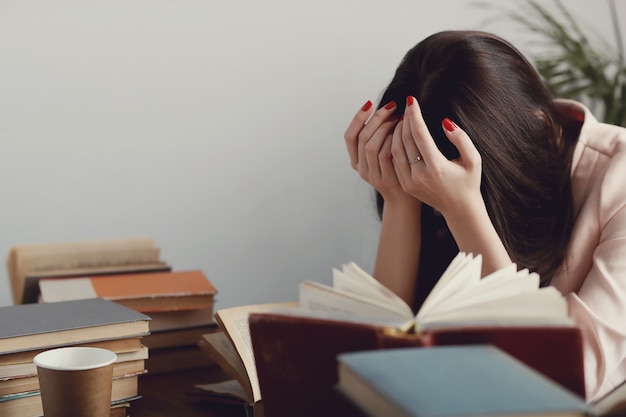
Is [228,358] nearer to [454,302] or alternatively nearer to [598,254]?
[454,302]

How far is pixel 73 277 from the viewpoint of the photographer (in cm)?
127

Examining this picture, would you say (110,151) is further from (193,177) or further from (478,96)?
(478,96)

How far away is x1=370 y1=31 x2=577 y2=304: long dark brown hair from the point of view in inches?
39.1

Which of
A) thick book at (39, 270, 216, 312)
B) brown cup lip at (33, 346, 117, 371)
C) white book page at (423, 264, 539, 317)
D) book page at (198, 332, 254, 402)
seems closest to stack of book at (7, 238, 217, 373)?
thick book at (39, 270, 216, 312)

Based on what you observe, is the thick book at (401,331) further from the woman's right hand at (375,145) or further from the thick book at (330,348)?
the woman's right hand at (375,145)

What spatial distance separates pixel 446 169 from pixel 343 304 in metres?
0.40

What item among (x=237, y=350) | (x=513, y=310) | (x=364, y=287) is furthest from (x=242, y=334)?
(x=513, y=310)

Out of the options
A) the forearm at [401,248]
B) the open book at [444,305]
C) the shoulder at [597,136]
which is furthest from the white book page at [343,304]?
the shoulder at [597,136]

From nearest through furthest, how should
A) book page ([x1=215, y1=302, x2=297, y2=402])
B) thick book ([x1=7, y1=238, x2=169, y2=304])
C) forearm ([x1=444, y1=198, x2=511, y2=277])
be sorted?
book page ([x1=215, y1=302, x2=297, y2=402]) → forearm ([x1=444, y1=198, x2=511, y2=277]) → thick book ([x1=7, y1=238, x2=169, y2=304])

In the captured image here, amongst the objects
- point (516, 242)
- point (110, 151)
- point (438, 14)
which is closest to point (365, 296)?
point (516, 242)

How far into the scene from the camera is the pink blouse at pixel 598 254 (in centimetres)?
83

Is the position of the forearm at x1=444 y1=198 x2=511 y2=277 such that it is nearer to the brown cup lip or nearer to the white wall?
the brown cup lip

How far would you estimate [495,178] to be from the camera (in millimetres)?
1039

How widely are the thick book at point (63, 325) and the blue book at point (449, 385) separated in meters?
0.41
